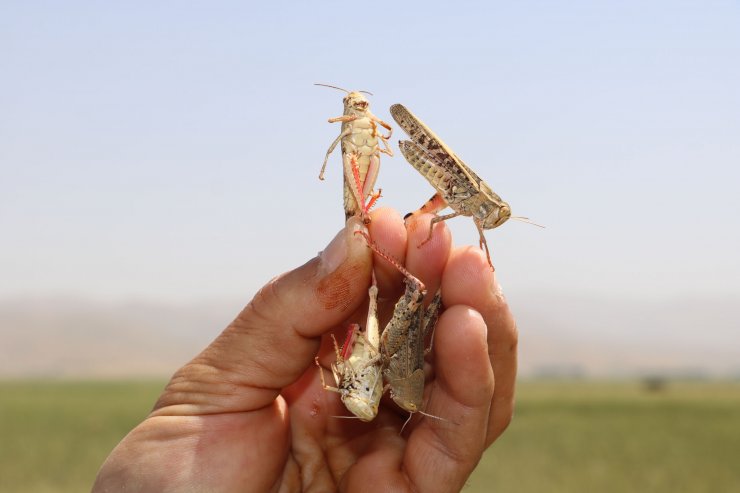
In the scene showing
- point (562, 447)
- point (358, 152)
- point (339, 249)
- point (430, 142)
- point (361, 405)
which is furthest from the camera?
point (562, 447)

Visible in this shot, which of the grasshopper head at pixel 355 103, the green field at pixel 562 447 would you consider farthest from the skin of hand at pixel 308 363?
the green field at pixel 562 447

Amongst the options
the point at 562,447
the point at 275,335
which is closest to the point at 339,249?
the point at 275,335

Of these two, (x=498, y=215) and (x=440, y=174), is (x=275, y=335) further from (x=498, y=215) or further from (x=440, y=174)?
(x=498, y=215)

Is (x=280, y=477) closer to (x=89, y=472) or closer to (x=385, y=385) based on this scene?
Result: (x=385, y=385)

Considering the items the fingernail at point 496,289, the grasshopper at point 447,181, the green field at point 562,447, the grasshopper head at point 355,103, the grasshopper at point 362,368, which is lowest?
the green field at point 562,447

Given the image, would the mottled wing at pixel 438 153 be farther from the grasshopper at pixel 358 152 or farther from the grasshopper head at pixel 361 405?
the grasshopper head at pixel 361 405

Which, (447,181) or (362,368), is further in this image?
(447,181)
